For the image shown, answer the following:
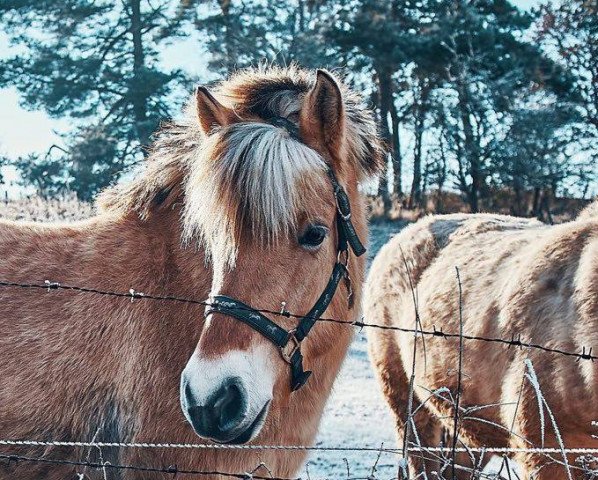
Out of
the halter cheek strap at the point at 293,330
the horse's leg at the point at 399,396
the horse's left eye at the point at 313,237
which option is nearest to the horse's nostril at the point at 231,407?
the halter cheek strap at the point at 293,330

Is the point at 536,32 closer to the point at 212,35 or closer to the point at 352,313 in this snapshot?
the point at 212,35

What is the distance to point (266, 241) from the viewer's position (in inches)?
100

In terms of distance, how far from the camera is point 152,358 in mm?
2746

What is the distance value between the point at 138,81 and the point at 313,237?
17.3 metres

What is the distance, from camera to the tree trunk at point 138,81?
61.6 feet

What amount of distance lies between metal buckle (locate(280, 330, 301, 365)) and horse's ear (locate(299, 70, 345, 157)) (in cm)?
87

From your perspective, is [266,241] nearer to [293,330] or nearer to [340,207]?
[293,330]

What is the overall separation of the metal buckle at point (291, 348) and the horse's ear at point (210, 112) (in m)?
0.99

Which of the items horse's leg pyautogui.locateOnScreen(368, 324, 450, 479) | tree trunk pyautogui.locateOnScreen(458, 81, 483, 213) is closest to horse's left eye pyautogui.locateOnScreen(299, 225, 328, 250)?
horse's leg pyautogui.locateOnScreen(368, 324, 450, 479)

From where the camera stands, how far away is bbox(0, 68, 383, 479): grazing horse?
246cm

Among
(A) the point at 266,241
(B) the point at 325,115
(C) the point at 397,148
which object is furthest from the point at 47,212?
(C) the point at 397,148

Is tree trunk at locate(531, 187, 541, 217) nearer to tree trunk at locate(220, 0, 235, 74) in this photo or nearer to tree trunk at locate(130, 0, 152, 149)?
tree trunk at locate(220, 0, 235, 74)

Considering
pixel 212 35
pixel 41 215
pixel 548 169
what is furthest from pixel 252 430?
pixel 212 35

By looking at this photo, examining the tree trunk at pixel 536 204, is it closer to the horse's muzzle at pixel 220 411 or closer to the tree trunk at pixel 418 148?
the tree trunk at pixel 418 148
